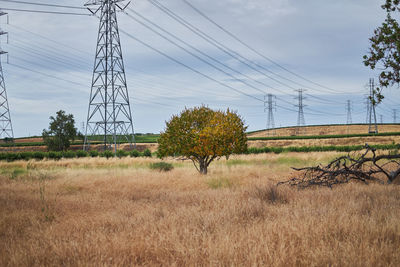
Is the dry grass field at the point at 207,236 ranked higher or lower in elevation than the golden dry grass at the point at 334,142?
lower

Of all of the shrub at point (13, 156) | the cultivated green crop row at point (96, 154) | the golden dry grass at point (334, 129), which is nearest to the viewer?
the cultivated green crop row at point (96, 154)

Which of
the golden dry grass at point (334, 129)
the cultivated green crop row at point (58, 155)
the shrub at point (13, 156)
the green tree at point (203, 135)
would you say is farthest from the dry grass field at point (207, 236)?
the golden dry grass at point (334, 129)

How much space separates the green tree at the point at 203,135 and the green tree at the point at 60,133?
51993 millimetres

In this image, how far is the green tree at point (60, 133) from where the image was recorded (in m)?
63.9

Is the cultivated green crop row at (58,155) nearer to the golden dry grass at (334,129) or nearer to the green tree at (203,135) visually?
the green tree at (203,135)

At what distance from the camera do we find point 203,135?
18.0m

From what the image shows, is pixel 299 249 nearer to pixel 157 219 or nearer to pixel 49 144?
pixel 157 219

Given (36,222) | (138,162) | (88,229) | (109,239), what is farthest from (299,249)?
(138,162)

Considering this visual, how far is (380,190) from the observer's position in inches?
353

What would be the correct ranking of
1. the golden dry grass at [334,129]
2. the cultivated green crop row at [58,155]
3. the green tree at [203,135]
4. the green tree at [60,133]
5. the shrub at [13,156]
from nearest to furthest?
1. the green tree at [203,135]
2. the cultivated green crop row at [58,155]
3. the shrub at [13,156]
4. the green tree at [60,133]
5. the golden dry grass at [334,129]

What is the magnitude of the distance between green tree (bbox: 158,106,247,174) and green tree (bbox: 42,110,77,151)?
2047 inches

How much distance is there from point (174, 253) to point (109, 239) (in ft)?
4.48

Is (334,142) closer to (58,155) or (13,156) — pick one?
(58,155)

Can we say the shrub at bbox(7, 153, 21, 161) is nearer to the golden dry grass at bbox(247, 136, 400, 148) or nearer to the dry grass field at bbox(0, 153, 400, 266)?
the dry grass field at bbox(0, 153, 400, 266)
